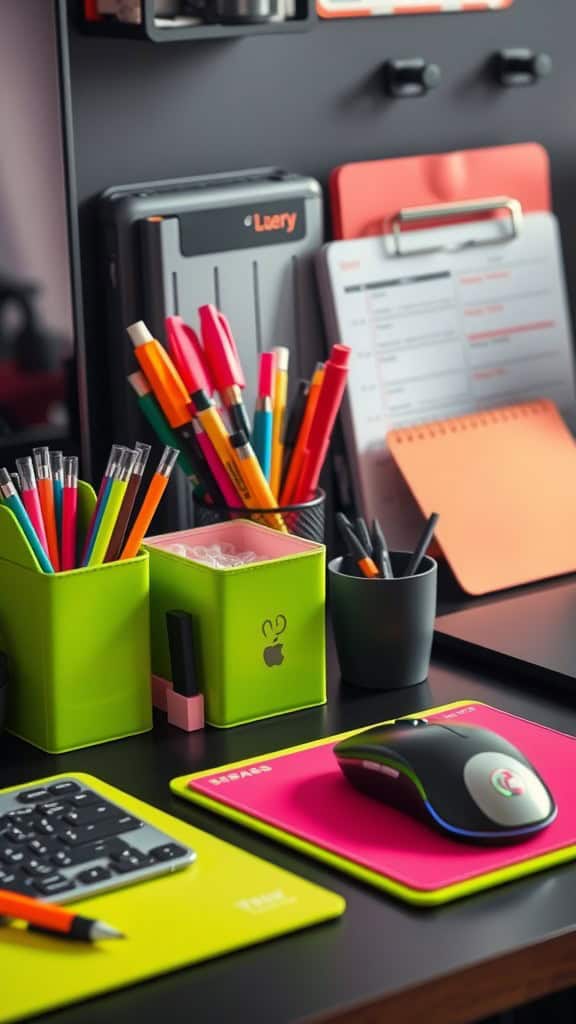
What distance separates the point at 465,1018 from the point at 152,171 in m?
0.88

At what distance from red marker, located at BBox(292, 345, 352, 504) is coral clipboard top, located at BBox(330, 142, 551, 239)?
262mm

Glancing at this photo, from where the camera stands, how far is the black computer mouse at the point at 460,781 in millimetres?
926

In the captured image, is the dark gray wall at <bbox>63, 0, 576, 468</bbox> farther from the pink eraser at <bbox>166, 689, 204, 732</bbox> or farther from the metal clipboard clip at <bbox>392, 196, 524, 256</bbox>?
the pink eraser at <bbox>166, 689, 204, 732</bbox>

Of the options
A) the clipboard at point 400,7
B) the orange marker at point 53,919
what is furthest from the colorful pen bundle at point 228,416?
the orange marker at point 53,919

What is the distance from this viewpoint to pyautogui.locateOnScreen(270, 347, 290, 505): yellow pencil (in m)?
1.33

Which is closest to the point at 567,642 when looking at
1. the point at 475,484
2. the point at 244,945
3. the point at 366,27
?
the point at 475,484

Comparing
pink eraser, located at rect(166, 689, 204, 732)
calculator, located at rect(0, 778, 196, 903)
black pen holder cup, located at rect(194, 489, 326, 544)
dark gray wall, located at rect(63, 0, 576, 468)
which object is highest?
dark gray wall, located at rect(63, 0, 576, 468)

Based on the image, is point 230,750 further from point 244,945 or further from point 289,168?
point 289,168

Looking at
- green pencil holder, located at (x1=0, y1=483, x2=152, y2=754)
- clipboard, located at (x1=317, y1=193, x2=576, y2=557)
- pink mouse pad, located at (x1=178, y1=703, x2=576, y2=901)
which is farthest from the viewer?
clipboard, located at (x1=317, y1=193, x2=576, y2=557)

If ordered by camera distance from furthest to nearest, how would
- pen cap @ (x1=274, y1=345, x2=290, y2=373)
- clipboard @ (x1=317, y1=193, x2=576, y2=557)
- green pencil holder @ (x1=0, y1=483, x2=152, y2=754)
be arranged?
1. clipboard @ (x1=317, y1=193, x2=576, y2=557)
2. pen cap @ (x1=274, y1=345, x2=290, y2=373)
3. green pencil holder @ (x1=0, y1=483, x2=152, y2=754)

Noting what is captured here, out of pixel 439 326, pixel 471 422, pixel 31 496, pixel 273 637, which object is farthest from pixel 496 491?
pixel 31 496

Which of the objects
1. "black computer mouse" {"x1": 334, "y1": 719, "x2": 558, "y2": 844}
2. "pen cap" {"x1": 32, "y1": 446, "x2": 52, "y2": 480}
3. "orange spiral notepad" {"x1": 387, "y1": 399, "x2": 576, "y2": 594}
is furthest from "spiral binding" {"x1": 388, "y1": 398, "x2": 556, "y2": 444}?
"black computer mouse" {"x1": 334, "y1": 719, "x2": 558, "y2": 844}

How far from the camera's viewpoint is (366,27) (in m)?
1.58

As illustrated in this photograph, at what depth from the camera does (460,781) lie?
931 mm
